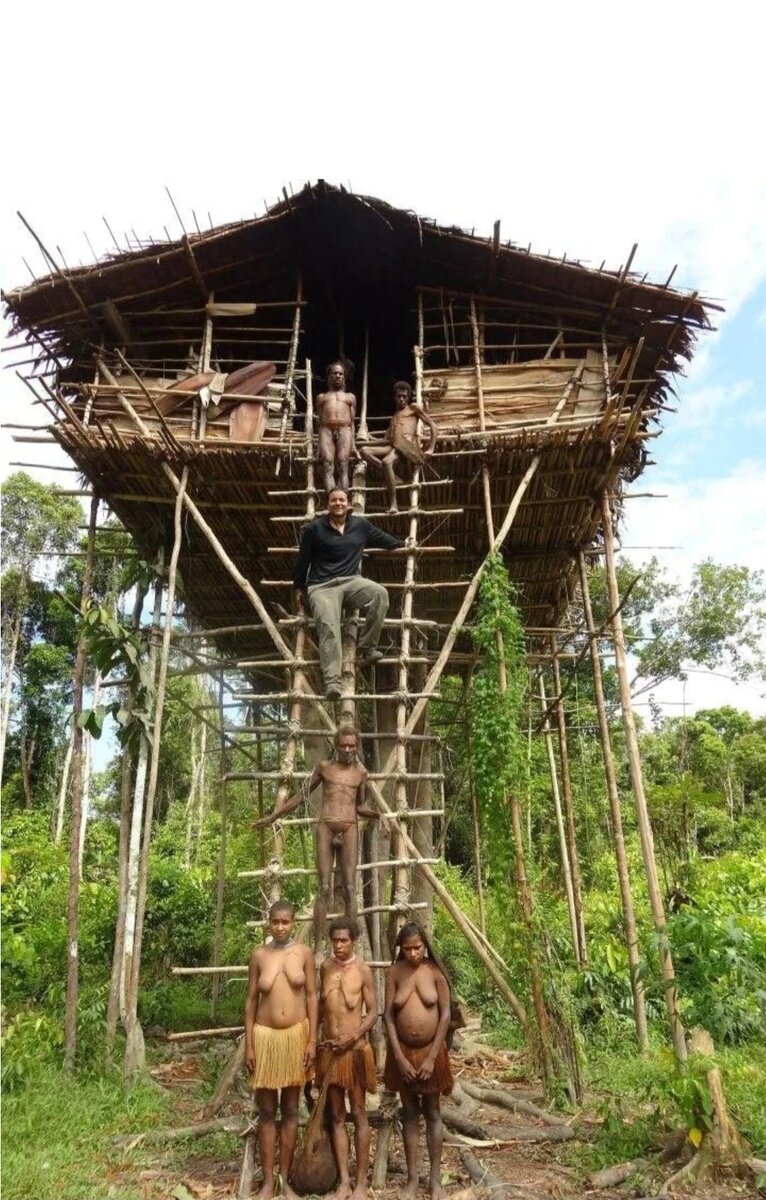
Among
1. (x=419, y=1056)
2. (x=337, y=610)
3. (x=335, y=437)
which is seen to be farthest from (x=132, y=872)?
(x=335, y=437)

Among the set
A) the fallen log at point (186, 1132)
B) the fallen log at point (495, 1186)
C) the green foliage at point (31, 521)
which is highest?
the green foliage at point (31, 521)

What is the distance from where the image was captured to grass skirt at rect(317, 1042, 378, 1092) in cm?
454

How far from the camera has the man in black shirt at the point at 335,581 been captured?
255 inches

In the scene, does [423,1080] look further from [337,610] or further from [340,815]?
[337,610]

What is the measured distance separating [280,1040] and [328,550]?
11.9 ft

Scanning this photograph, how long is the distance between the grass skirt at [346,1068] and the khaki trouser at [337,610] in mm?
2655

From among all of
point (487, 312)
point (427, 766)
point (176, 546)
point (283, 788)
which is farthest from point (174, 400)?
point (427, 766)

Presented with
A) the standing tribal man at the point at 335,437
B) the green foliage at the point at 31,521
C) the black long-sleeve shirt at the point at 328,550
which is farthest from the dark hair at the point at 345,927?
the green foliage at the point at 31,521

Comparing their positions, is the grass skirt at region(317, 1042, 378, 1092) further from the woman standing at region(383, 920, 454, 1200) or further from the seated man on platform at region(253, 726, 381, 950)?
the seated man on platform at region(253, 726, 381, 950)

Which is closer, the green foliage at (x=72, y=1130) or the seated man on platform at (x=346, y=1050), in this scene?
the seated man on platform at (x=346, y=1050)

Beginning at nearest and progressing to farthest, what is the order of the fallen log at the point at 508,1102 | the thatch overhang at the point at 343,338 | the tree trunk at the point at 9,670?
the fallen log at the point at 508,1102 < the thatch overhang at the point at 343,338 < the tree trunk at the point at 9,670

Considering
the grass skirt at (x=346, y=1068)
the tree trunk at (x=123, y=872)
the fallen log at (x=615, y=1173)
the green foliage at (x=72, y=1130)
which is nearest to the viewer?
the grass skirt at (x=346, y=1068)

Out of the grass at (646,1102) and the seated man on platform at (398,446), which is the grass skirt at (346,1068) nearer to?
the grass at (646,1102)

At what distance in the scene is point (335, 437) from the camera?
7441 mm
